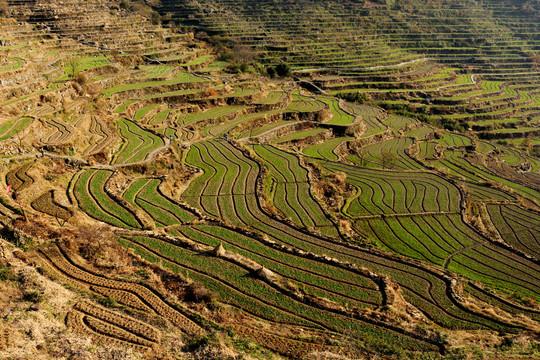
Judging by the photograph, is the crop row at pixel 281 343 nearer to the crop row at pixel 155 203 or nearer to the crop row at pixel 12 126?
the crop row at pixel 155 203

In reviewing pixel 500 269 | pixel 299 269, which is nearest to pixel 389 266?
pixel 299 269

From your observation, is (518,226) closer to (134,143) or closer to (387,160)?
(387,160)

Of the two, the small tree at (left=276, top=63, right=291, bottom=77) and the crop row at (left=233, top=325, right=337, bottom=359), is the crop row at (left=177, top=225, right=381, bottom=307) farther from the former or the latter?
the small tree at (left=276, top=63, right=291, bottom=77)

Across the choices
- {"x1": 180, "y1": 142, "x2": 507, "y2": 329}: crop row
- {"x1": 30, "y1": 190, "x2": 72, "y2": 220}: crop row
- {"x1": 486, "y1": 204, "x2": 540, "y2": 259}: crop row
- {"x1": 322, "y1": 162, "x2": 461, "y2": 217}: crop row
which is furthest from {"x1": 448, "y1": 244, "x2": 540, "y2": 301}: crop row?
{"x1": 30, "y1": 190, "x2": 72, "y2": 220}: crop row


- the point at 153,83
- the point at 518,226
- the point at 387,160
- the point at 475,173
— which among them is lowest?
the point at 518,226

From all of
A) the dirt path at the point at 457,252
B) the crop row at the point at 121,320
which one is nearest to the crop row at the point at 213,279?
the crop row at the point at 121,320
